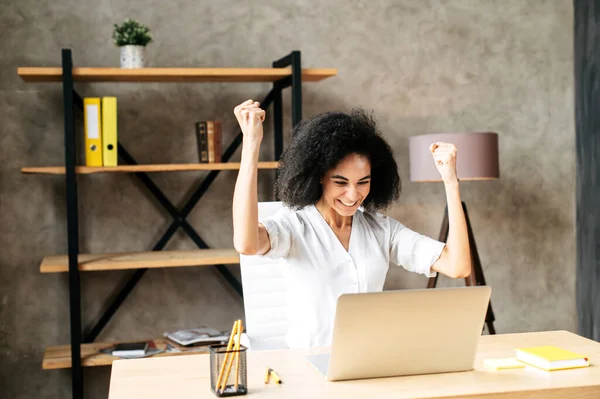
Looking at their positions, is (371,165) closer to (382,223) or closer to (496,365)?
(382,223)

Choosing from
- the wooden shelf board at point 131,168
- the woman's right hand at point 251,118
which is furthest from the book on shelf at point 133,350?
the woman's right hand at point 251,118

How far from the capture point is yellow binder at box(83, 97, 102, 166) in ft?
10.9

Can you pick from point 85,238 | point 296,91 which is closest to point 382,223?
point 296,91

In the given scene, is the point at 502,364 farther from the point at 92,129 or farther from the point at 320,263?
the point at 92,129

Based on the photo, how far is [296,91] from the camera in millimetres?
3449

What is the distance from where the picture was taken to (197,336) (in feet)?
11.5

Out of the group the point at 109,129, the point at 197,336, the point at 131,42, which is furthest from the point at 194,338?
the point at 131,42

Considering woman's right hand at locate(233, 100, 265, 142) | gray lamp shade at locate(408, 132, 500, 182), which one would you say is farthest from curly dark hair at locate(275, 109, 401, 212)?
gray lamp shade at locate(408, 132, 500, 182)

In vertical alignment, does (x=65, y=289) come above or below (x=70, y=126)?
below

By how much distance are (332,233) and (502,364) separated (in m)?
0.72

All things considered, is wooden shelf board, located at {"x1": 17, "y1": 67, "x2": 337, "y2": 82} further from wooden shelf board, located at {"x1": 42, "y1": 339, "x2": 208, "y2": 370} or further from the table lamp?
wooden shelf board, located at {"x1": 42, "y1": 339, "x2": 208, "y2": 370}

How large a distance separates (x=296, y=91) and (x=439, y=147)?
4.72 ft

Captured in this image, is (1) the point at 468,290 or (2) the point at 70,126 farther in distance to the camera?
(2) the point at 70,126

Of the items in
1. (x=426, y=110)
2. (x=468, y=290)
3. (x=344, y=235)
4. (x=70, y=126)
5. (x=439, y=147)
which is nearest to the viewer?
A: (x=468, y=290)
